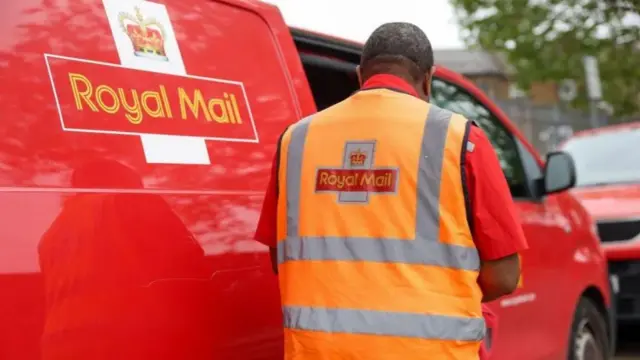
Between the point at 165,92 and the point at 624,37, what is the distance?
869 inches

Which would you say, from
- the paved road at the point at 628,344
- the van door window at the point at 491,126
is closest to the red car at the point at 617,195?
the paved road at the point at 628,344

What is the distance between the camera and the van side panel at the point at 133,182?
7.02ft

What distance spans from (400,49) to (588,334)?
3.24 meters

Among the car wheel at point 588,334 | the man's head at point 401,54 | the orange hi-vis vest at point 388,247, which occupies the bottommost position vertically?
the car wheel at point 588,334

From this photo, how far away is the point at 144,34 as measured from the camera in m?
2.67

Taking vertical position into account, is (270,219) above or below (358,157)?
below

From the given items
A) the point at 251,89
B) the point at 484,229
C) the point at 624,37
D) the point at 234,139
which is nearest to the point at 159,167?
the point at 234,139

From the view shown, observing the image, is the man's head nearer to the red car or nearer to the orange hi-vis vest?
the orange hi-vis vest

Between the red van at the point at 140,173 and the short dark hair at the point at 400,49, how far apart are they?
21.4 inches

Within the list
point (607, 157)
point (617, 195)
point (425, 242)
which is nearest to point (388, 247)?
point (425, 242)

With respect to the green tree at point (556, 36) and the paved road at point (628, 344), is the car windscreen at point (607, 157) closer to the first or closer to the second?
the paved road at point (628, 344)

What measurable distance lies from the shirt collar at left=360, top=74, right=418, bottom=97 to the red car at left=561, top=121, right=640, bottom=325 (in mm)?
5389

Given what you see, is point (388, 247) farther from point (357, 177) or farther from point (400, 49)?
point (400, 49)

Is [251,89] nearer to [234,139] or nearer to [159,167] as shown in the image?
[234,139]
